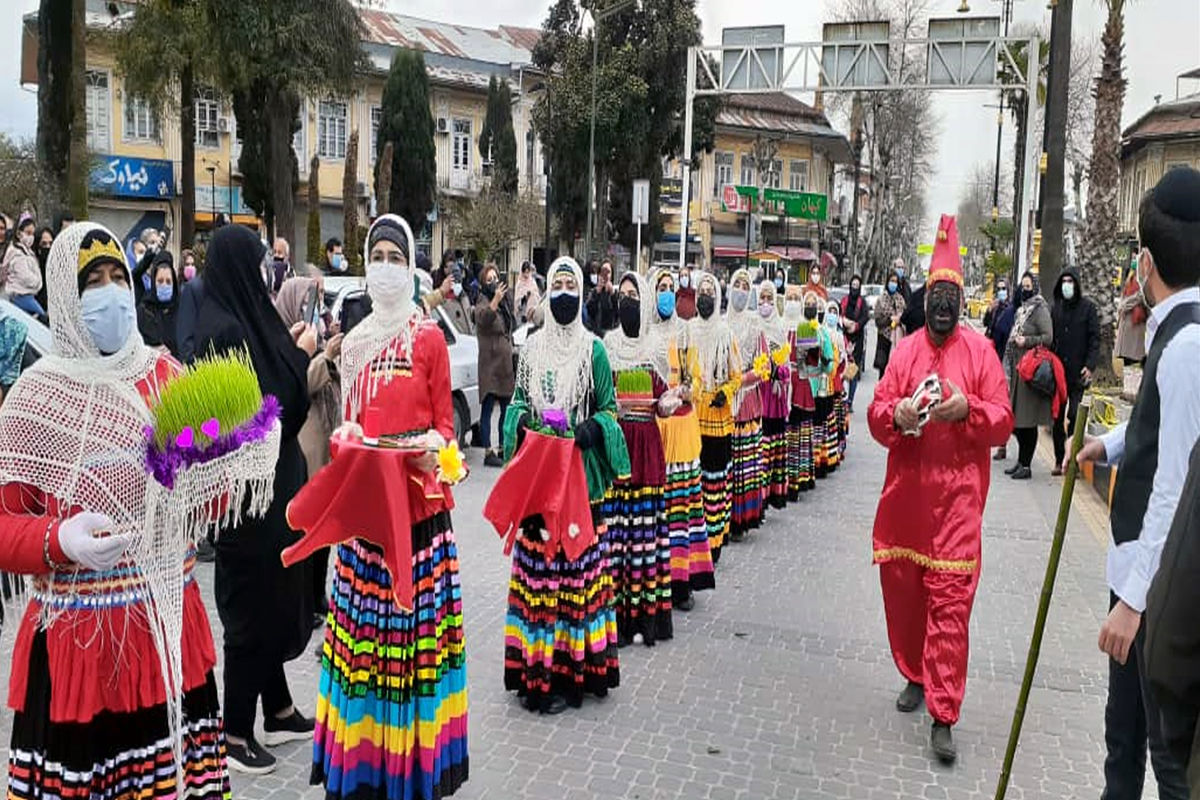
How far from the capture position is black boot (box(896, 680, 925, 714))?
547 centimetres

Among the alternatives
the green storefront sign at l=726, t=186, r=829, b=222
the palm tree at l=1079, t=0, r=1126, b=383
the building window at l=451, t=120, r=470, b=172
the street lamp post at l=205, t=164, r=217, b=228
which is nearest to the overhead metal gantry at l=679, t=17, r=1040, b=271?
the palm tree at l=1079, t=0, r=1126, b=383

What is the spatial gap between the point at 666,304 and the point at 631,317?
90 centimetres

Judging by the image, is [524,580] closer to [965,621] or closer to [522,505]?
[522,505]

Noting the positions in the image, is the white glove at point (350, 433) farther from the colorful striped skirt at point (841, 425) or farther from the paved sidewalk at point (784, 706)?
the colorful striped skirt at point (841, 425)

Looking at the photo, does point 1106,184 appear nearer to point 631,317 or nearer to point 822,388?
point 822,388

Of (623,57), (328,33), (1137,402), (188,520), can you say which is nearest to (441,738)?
(188,520)

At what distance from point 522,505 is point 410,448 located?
121 centimetres

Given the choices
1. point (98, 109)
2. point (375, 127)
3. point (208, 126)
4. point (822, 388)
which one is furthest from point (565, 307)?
point (375, 127)

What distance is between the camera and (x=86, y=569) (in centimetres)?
292

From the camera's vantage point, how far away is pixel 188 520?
3.10 meters

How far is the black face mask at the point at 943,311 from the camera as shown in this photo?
5.20 m

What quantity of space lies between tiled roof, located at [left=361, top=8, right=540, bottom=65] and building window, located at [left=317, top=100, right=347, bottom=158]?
3.54 meters

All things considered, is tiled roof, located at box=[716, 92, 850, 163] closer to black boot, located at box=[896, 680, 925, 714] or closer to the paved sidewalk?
the paved sidewalk

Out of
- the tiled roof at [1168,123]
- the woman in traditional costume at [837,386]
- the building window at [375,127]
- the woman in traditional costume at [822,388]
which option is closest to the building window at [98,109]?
the building window at [375,127]
